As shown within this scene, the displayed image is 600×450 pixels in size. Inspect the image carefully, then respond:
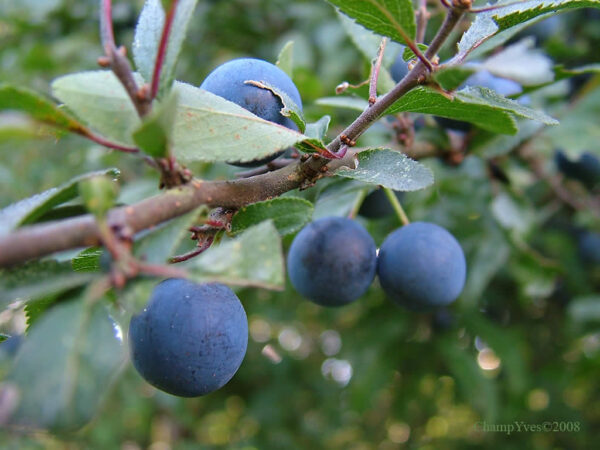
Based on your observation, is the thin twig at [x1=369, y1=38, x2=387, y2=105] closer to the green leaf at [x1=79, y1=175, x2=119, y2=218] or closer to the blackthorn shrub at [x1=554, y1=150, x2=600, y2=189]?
the green leaf at [x1=79, y1=175, x2=119, y2=218]

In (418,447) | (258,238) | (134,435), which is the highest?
(258,238)

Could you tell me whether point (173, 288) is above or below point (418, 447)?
above

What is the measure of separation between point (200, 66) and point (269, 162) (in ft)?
6.42

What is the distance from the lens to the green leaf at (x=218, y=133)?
67 cm

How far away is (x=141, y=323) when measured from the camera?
2.38 ft

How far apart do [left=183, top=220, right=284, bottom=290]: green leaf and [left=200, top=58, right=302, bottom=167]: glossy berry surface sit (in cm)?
30

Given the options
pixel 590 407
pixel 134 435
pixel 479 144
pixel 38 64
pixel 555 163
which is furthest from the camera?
pixel 134 435

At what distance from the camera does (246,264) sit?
0.54 metres

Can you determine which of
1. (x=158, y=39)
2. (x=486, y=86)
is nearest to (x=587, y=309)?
(x=486, y=86)

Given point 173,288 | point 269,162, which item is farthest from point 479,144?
point 173,288

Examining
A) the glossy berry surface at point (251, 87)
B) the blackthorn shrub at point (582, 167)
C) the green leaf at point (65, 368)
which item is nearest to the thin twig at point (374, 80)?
the glossy berry surface at point (251, 87)

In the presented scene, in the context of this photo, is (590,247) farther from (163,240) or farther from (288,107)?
(163,240)

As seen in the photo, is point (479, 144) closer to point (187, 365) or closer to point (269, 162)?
point (269, 162)

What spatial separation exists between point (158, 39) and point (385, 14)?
29 cm
